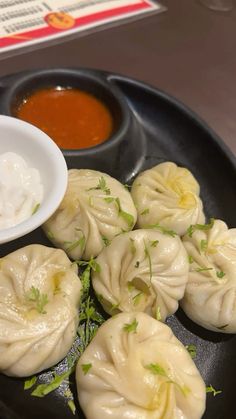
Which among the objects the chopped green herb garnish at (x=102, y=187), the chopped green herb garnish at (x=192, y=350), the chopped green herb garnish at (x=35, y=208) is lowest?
the chopped green herb garnish at (x=192, y=350)

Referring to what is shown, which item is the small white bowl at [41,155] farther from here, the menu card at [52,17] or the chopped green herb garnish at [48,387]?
the menu card at [52,17]

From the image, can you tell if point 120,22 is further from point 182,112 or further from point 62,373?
point 62,373

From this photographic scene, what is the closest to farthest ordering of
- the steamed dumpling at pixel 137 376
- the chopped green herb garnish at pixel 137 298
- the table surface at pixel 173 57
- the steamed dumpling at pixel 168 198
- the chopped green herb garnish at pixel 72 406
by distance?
the steamed dumpling at pixel 137 376, the chopped green herb garnish at pixel 72 406, the chopped green herb garnish at pixel 137 298, the steamed dumpling at pixel 168 198, the table surface at pixel 173 57

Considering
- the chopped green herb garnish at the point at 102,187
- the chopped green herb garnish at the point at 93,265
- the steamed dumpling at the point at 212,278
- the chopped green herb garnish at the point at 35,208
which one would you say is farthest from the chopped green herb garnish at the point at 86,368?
the chopped green herb garnish at the point at 102,187

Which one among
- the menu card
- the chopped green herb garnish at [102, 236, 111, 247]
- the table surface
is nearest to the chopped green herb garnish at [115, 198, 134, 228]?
the chopped green herb garnish at [102, 236, 111, 247]

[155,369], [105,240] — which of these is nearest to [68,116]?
[105,240]

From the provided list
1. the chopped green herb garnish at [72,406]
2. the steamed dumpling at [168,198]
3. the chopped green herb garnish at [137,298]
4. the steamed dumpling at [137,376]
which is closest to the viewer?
the steamed dumpling at [137,376]

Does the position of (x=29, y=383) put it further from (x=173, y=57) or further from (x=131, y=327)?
(x=173, y=57)

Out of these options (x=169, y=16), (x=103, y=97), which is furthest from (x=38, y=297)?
(x=169, y=16)

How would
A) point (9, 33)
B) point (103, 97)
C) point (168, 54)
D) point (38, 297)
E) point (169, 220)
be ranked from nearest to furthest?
point (38, 297) → point (169, 220) → point (103, 97) → point (9, 33) → point (168, 54)
